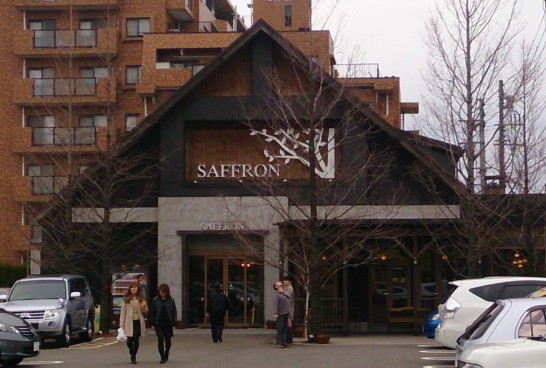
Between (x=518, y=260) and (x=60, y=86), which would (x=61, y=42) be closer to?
(x=60, y=86)

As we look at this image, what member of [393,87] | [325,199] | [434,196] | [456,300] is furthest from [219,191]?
[393,87]

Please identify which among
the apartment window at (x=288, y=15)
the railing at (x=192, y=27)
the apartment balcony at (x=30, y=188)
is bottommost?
the apartment balcony at (x=30, y=188)

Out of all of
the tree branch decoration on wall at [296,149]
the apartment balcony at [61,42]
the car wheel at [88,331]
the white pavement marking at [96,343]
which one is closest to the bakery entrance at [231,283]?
the tree branch decoration on wall at [296,149]

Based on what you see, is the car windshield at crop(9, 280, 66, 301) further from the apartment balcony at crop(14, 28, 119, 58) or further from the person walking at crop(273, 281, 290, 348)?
the apartment balcony at crop(14, 28, 119, 58)

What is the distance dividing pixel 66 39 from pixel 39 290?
1232 inches

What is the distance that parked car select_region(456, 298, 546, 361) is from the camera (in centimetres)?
1241

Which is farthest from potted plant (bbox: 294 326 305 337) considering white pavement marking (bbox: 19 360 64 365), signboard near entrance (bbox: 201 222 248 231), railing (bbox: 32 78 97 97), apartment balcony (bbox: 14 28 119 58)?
apartment balcony (bbox: 14 28 119 58)

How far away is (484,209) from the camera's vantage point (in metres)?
30.4

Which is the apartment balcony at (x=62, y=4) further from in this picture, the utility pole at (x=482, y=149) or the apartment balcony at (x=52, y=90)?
the utility pole at (x=482, y=149)

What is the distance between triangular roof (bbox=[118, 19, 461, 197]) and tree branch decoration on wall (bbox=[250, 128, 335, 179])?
2035 millimetres

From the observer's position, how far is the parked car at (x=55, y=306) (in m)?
26.7

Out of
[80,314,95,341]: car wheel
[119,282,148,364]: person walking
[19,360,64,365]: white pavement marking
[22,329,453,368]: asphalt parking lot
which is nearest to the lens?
[22,329,453,368]: asphalt parking lot

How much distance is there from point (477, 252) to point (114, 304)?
1402 cm

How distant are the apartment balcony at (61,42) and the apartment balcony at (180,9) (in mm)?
3898
